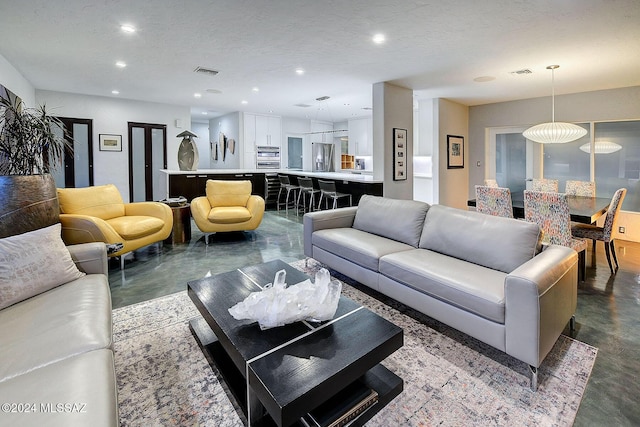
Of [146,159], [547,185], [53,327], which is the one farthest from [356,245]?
[146,159]

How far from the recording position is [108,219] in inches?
159

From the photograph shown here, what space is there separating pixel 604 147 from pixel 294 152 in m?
7.64

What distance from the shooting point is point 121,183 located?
24.3ft

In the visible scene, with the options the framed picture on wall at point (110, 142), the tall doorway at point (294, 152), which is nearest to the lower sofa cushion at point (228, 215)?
the framed picture on wall at point (110, 142)

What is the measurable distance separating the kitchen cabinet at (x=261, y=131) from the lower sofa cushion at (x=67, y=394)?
822 cm

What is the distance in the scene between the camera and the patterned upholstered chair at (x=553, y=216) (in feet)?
10.2

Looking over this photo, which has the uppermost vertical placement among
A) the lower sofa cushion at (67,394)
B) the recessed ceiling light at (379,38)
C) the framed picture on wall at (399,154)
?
the recessed ceiling light at (379,38)

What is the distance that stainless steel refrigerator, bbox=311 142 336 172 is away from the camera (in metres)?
10.5

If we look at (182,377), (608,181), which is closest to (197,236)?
(182,377)

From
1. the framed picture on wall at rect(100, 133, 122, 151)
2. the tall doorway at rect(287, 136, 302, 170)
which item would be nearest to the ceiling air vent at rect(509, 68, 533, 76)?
the tall doorway at rect(287, 136, 302, 170)

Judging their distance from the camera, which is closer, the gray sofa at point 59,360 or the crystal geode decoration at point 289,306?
the gray sofa at point 59,360

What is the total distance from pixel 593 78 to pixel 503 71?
1587mm

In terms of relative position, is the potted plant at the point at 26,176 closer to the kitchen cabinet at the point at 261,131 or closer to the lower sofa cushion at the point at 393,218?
the lower sofa cushion at the point at 393,218

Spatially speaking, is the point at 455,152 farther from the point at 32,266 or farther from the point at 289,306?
the point at 32,266
